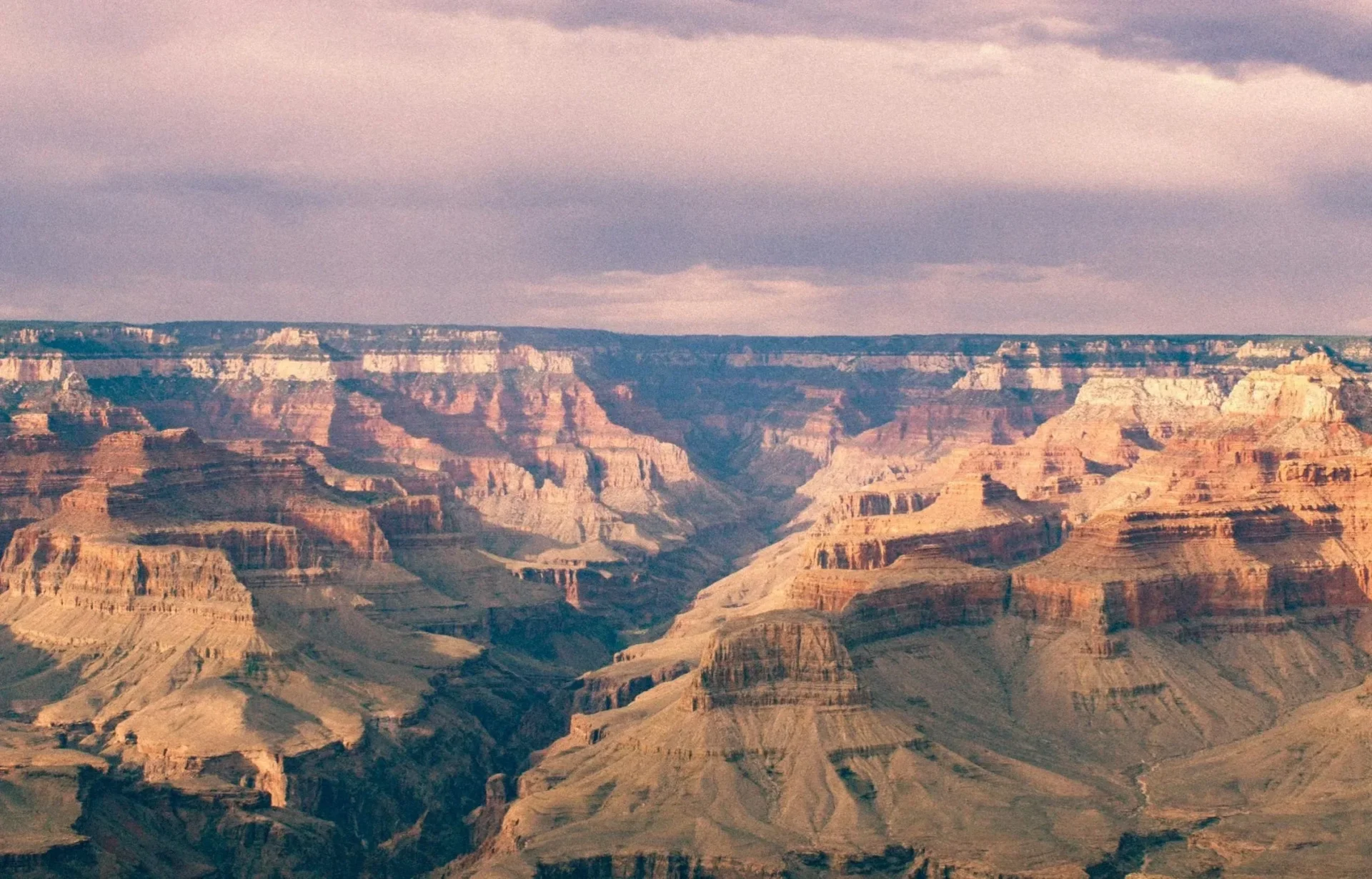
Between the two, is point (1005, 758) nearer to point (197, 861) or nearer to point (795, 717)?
point (795, 717)

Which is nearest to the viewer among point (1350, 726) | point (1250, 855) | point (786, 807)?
point (1250, 855)

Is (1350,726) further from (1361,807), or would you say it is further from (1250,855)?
(1250,855)

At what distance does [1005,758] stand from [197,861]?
54.2m

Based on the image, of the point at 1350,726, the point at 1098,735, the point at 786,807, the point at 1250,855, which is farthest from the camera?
the point at 1098,735

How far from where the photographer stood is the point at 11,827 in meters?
162

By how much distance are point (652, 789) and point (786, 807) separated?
896 centimetres

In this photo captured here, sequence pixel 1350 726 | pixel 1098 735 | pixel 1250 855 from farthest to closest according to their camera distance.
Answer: pixel 1098 735, pixel 1350 726, pixel 1250 855

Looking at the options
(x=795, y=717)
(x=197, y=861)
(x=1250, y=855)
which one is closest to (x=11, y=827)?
(x=197, y=861)

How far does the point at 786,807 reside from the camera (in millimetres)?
166375

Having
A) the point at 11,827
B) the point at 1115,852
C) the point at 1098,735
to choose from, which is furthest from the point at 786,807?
the point at 11,827

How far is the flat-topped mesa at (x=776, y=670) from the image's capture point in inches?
6959

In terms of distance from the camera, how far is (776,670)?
178 metres

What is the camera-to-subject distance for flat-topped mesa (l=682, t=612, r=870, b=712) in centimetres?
17675

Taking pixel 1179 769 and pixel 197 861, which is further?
pixel 1179 769
